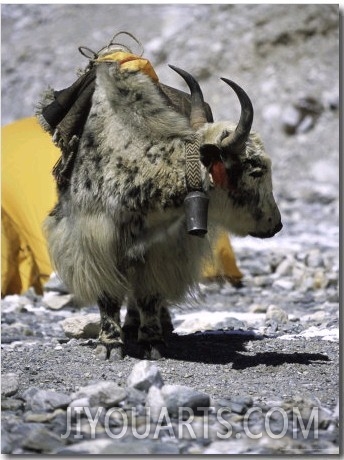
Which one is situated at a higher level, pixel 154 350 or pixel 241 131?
pixel 241 131

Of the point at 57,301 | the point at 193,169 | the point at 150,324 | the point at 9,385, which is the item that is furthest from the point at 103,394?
the point at 57,301

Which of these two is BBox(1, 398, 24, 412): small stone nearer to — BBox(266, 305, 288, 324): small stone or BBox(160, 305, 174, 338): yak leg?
BBox(160, 305, 174, 338): yak leg

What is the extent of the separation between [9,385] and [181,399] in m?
0.80

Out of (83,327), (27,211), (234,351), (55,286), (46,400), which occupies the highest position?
(27,211)

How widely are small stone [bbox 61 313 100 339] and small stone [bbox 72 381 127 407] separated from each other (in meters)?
1.96

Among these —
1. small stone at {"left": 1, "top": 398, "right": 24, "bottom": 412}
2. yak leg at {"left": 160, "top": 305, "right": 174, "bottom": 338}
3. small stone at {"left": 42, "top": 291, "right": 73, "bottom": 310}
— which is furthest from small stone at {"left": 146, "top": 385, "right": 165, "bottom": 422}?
small stone at {"left": 42, "top": 291, "right": 73, "bottom": 310}

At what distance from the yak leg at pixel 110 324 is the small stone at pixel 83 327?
0.53 m

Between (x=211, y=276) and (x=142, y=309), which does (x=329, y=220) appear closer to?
(x=211, y=276)

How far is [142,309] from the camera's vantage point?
5137 mm

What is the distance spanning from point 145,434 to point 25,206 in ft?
14.6

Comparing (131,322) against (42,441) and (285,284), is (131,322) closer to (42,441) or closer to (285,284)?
(42,441)

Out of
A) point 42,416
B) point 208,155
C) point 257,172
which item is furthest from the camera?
point 257,172

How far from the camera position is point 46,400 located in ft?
12.0

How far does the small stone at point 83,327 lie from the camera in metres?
5.62
